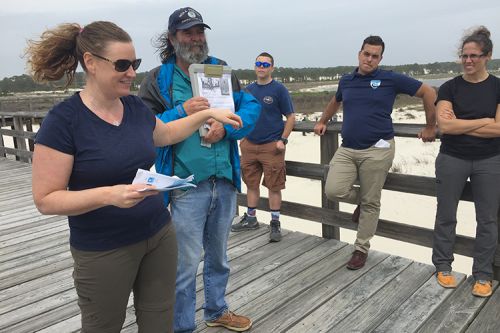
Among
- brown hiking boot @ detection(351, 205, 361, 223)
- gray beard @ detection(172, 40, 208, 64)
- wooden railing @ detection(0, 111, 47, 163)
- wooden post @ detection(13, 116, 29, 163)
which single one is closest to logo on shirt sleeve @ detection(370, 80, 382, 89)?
brown hiking boot @ detection(351, 205, 361, 223)

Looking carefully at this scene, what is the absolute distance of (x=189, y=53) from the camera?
2357 mm

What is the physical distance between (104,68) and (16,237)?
397 centimetres

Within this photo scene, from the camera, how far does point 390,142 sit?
3496mm

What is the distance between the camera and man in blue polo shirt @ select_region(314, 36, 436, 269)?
Answer: 3445mm

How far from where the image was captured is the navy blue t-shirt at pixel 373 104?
3.44 metres

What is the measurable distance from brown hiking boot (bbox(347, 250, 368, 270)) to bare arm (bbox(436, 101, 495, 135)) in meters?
1.23

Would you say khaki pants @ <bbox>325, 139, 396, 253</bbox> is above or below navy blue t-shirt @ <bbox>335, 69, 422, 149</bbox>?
below

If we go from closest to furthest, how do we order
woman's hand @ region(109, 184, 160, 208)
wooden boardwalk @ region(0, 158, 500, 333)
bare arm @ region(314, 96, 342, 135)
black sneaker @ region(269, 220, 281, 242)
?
woman's hand @ region(109, 184, 160, 208) → wooden boardwalk @ region(0, 158, 500, 333) → bare arm @ region(314, 96, 342, 135) → black sneaker @ region(269, 220, 281, 242)

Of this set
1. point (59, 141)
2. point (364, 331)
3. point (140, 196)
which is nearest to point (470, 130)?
point (364, 331)

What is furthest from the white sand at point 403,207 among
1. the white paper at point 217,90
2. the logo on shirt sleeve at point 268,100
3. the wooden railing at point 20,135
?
the white paper at point 217,90

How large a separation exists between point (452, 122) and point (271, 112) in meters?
1.89

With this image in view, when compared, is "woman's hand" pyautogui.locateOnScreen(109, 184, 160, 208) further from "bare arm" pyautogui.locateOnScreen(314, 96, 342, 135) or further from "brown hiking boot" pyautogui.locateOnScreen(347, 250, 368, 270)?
"bare arm" pyautogui.locateOnScreen(314, 96, 342, 135)

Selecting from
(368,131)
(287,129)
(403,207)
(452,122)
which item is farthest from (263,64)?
(403,207)

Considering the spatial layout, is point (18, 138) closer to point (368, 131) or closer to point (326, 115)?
point (326, 115)
